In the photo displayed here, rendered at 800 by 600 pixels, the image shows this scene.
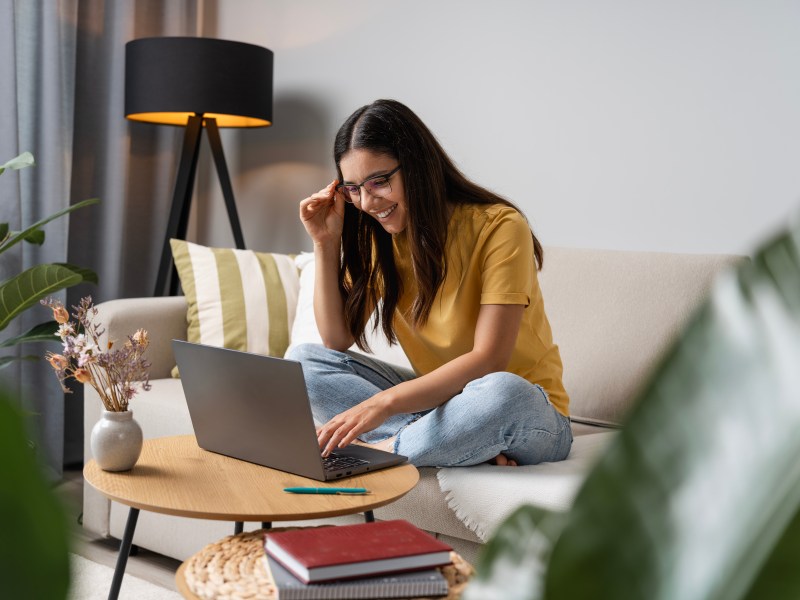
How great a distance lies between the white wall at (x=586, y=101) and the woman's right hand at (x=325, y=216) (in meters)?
0.78

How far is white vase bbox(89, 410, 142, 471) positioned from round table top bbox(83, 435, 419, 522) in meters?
0.02

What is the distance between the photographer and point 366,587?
934 millimetres

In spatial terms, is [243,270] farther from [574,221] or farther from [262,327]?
[574,221]

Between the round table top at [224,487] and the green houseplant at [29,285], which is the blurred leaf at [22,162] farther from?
the round table top at [224,487]

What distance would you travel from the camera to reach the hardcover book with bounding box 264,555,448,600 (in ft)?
3.04

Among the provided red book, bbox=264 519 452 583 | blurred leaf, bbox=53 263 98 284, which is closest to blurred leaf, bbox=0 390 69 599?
red book, bbox=264 519 452 583

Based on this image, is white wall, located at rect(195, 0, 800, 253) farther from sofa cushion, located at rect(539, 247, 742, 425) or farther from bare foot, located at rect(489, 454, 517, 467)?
bare foot, located at rect(489, 454, 517, 467)

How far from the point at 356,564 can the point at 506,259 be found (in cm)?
92

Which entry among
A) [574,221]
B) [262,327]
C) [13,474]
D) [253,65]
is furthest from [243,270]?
[13,474]

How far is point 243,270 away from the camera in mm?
2549

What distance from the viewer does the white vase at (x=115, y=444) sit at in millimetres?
1410

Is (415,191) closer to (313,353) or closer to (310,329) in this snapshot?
(313,353)

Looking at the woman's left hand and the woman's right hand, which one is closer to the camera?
the woman's left hand

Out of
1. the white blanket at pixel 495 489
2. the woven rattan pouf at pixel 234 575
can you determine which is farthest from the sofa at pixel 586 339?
the woven rattan pouf at pixel 234 575
